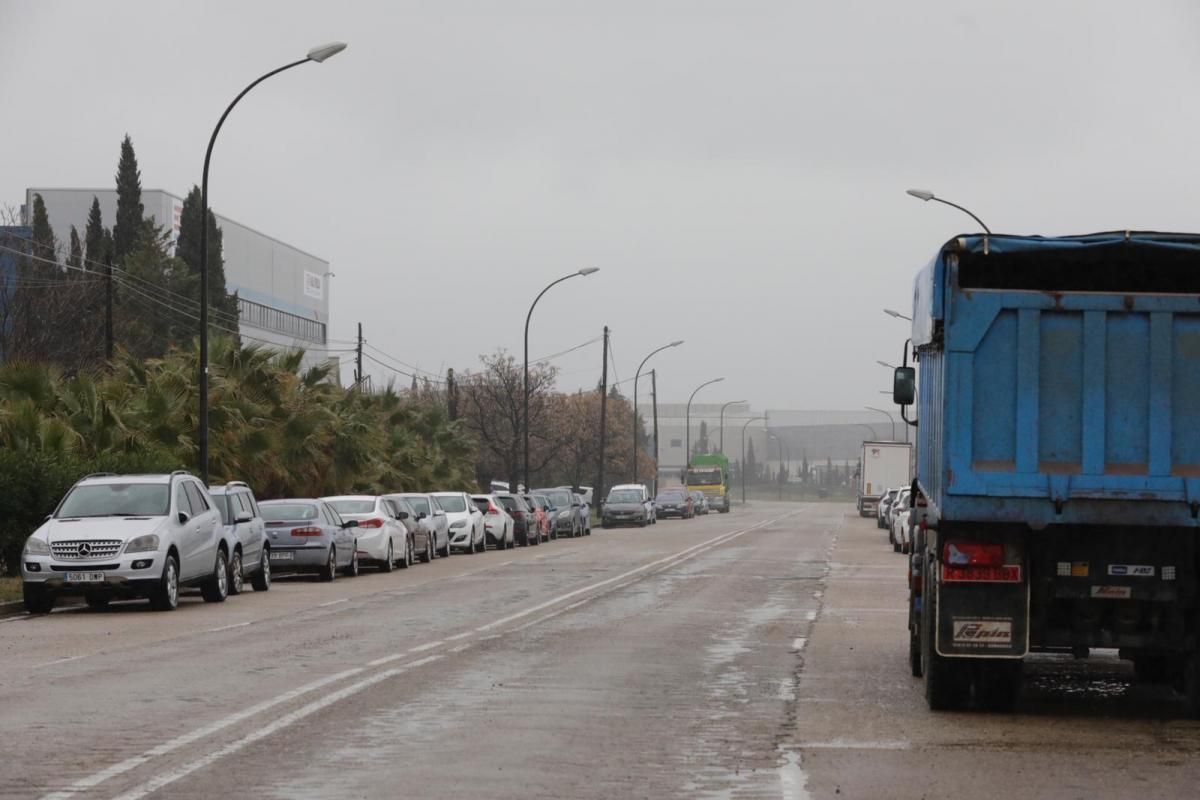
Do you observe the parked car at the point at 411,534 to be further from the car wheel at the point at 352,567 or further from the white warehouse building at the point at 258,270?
the white warehouse building at the point at 258,270

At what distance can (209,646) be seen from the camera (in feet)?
59.9

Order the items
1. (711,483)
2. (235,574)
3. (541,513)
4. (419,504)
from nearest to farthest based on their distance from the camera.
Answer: (235,574)
(419,504)
(541,513)
(711,483)

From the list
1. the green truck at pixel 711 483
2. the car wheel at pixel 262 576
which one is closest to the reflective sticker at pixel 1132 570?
the car wheel at pixel 262 576

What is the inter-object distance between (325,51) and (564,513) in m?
31.1

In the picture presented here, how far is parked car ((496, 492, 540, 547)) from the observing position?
52938mm

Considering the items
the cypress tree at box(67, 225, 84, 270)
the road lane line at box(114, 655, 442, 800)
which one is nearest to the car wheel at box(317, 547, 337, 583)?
the road lane line at box(114, 655, 442, 800)

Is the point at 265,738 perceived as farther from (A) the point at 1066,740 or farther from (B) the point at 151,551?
(B) the point at 151,551

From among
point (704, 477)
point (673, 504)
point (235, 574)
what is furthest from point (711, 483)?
point (235, 574)

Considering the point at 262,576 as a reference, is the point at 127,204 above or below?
above

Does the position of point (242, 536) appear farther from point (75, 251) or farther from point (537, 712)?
point (75, 251)

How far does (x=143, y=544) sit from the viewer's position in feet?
79.0

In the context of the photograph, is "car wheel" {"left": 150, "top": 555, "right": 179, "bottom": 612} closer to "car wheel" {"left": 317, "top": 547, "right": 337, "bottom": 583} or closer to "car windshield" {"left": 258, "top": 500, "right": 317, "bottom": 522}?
"car wheel" {"left": 317, "top": 547, "right": 337, "bottom": 583}

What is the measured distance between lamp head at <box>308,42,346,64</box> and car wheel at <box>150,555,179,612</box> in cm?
1056

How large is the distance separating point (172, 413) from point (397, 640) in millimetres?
18305
